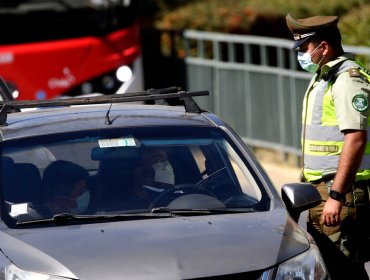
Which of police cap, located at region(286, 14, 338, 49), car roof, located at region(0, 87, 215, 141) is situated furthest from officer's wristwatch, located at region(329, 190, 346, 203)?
police cap, located at region(286, 14, 338, 49)

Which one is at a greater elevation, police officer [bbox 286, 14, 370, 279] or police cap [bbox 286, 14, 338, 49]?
police cap [bbox 286, 14, 338, 49]

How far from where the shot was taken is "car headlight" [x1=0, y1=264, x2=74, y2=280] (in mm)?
5211

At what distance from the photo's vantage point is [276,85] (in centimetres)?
1423

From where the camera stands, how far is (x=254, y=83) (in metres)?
14.7

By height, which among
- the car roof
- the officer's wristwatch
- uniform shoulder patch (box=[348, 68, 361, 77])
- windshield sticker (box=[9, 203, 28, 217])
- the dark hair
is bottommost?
the officer's wristwatch

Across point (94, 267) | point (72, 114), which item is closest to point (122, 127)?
point (72, 114)

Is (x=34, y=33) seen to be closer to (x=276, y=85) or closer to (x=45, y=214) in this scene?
(x=276, y=85)

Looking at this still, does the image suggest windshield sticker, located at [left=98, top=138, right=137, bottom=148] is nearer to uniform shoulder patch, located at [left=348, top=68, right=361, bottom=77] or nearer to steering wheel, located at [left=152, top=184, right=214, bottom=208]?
steering wheel, located at [left=152, top=184, right=214, bottom=208]

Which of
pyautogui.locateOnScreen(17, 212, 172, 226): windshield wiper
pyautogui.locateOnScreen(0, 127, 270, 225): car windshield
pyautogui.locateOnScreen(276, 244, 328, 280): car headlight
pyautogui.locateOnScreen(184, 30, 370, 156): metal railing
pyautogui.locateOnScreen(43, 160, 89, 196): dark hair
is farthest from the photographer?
pyautogui.locateOnScreen(184, 30, 370, 156): metal railing

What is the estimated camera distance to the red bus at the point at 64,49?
1442 cm

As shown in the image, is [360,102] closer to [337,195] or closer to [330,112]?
[330,112]

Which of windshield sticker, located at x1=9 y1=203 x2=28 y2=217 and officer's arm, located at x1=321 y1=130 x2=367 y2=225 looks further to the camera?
officer's arm, located at x1=321 y1=130 x2=367 y2=225

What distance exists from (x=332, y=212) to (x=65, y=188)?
1.41 metres

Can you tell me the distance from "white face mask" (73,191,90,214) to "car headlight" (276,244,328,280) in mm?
1143
